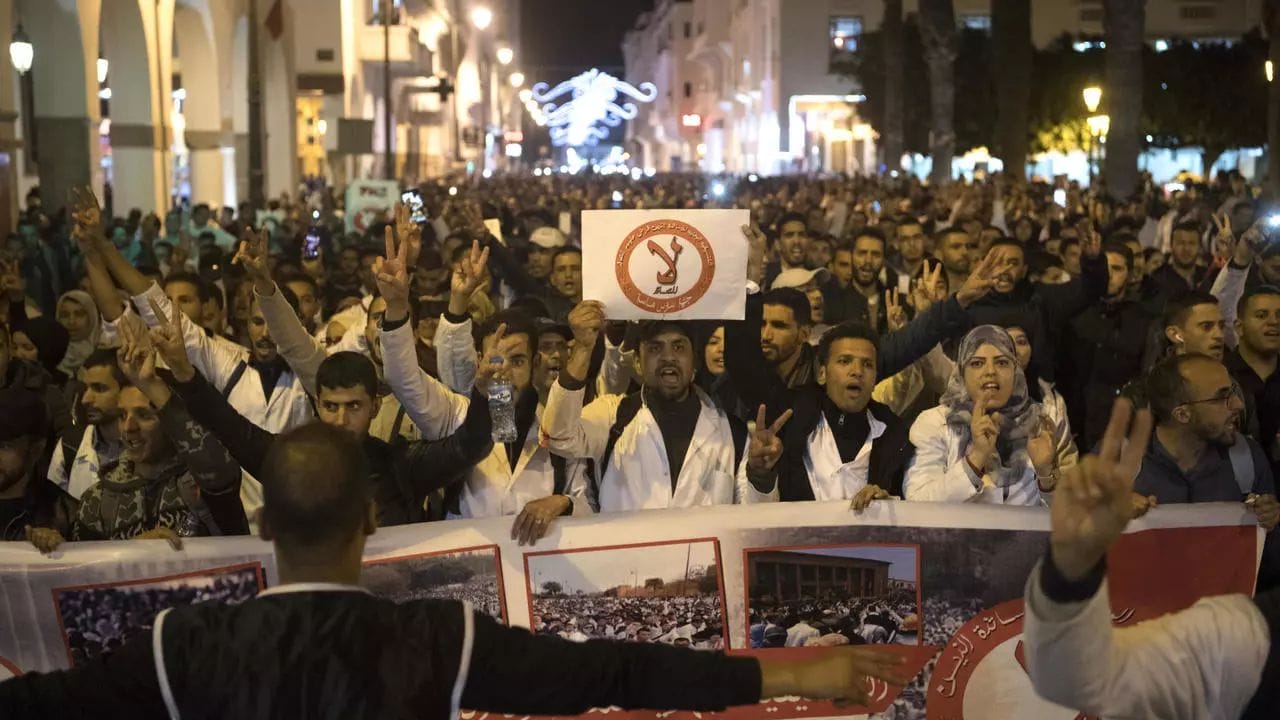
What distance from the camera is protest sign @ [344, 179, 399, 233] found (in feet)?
77.5

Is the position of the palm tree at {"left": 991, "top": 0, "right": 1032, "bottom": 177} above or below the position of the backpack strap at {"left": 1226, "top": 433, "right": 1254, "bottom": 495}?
above

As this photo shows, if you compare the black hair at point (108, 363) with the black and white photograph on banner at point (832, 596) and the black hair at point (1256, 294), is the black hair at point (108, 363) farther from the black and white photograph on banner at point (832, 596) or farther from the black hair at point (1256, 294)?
the black hair at point (1256, 294)

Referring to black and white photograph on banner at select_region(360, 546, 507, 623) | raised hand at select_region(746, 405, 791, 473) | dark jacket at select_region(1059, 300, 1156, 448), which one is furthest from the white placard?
dark jacket at select_region(1059, 300, 1156, 448)

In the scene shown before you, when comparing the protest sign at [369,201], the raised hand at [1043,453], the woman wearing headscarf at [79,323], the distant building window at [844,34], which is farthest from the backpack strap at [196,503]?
the distant building window at [844,34]

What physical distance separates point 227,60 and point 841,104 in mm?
63389

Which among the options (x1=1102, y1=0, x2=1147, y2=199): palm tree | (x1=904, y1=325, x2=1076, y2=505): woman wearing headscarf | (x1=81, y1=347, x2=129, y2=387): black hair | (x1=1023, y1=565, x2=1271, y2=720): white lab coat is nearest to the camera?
(x1=1023, y1=565, x2=1271, y2=720): white lab coat

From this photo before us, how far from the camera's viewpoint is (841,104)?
91.4 meters

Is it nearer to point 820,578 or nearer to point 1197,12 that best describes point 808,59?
point 1197,12

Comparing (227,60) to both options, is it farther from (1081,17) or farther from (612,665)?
(1081,17)

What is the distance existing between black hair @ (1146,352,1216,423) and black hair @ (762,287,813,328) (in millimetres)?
2458

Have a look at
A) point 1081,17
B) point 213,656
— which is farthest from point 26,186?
point 1081,17

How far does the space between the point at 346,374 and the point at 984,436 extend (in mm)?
2114

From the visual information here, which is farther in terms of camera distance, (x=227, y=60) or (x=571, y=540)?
(x=227, y=60)

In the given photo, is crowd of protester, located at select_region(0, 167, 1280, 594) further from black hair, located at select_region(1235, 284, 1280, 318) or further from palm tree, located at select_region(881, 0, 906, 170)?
palm tree, located at select_region(881, 0, 906, 170)
